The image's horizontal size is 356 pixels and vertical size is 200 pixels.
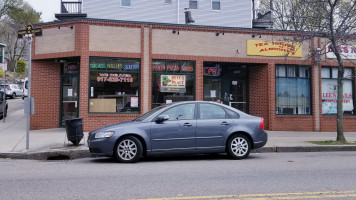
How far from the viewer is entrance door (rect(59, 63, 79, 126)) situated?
50.1 feet

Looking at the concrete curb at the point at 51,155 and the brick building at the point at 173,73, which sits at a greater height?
the brick building at the point at 173,73

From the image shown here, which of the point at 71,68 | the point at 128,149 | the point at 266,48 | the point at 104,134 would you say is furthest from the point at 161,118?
the point at 266,48

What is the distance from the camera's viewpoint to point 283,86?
15.6 meters

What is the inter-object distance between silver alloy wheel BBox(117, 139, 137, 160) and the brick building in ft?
18.8

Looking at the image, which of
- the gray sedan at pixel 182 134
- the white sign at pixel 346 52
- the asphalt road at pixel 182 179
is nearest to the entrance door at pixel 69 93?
the asphalt road at pixel 182 179

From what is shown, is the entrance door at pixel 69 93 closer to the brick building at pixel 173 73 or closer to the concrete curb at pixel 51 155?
the brick building at pixel 173 73

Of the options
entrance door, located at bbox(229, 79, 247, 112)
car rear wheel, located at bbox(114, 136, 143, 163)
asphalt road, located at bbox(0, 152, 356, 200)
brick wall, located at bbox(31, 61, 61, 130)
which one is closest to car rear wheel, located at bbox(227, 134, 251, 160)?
asphalt road, located at bbox(0, 152, 356, 200)

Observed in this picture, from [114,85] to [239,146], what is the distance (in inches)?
272

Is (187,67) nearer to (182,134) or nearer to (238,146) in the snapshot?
(238,146)

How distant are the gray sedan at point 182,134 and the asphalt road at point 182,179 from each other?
0.31 meters

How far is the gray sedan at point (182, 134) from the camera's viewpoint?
8.21 m

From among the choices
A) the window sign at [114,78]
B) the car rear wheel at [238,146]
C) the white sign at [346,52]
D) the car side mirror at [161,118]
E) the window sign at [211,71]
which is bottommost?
the car rear wheel at [238,146]

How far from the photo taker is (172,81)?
1455 centimetres

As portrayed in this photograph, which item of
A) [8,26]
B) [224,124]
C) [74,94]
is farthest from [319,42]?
[8,26]
